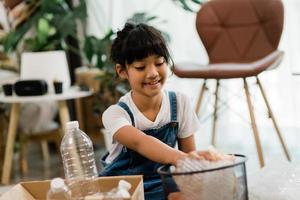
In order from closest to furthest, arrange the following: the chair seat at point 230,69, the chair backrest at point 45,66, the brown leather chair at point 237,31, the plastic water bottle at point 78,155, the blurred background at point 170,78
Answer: the plastic water bottle at point 78,155
the chair seat at point 230,69
the brown leather chair at point 237,31
the chair backrest at point 45,66
the blurred background at point 170,78

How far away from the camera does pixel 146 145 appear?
140 centimetres

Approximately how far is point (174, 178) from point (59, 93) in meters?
1.78

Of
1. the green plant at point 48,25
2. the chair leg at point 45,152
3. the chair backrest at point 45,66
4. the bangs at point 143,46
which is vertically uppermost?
the green plant at point 48,25

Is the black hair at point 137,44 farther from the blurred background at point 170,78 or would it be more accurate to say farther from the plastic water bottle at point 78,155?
the blurred background at point 170,78

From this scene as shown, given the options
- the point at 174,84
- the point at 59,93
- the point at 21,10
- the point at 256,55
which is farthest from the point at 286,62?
the point at 21,10

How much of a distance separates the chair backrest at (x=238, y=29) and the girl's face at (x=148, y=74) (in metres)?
1.38

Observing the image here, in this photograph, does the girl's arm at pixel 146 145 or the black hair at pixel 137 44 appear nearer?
the girl's arm at pixel 146 145

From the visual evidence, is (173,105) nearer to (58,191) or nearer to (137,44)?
(137,44)

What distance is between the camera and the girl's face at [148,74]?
1447 millimetres

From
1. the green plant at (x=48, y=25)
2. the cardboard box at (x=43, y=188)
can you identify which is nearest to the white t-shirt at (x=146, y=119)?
the cardboard box at (x=43, y=188)

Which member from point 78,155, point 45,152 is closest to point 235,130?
point 45,152

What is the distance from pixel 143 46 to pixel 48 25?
2125 millimetres

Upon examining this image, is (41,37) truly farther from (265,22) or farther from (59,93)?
(265,22)

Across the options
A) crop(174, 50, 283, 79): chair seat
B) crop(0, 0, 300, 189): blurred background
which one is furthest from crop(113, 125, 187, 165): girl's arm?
crop(0, 0, 300, 189): blurred background
